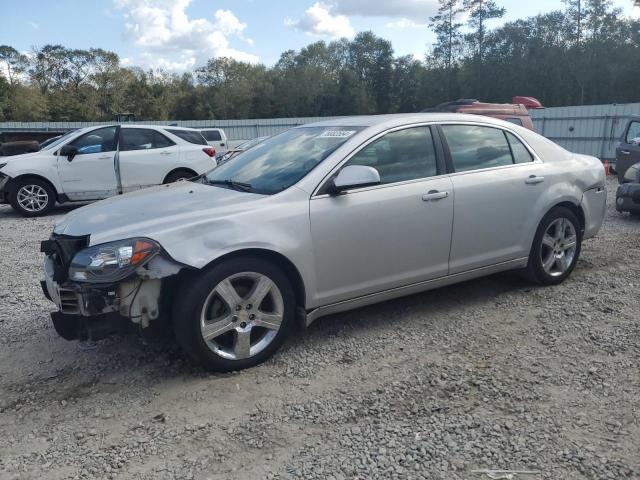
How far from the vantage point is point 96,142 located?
406 inches

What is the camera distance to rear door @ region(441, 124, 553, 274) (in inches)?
171

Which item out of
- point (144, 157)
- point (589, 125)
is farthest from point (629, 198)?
point (589, 125)

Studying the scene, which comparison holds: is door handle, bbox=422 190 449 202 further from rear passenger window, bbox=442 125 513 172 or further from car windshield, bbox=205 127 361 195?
car windshield, bbox=205 127 361 195

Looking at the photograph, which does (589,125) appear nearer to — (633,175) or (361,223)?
(633,175)

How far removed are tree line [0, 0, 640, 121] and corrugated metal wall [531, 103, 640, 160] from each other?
30904mm

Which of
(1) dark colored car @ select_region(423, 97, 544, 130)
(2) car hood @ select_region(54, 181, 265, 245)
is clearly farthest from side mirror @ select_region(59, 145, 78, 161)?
(1) dark colored car @ select_region(423, 97, 544, 130)

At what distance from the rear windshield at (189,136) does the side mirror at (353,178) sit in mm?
8113

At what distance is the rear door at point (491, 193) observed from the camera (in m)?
4.35

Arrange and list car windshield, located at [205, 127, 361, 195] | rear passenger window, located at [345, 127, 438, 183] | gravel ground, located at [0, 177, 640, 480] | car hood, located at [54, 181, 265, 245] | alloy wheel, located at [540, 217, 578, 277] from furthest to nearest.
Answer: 1. alloy wheel, located at [540, 217, 578, 277]
2. rear passenger window, located at [345, 127, 438, 183]
3. car windshield, located at [205, 127, 361, 195]
4. car hood, located at [54, 181, 265, 245]
5. gravel ground, located at [0, 177, 640, 480]

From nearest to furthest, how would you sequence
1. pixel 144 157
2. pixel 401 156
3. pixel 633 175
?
pixel 401 156 < pixel 633 175 < pixel 144 157

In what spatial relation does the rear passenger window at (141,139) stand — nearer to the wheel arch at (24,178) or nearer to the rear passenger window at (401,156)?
the wheel arch at (24,178)

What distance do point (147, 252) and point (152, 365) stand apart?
91 centimetres

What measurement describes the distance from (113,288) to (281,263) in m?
1.05

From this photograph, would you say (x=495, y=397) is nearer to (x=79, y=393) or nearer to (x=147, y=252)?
(x=147, y=252)
